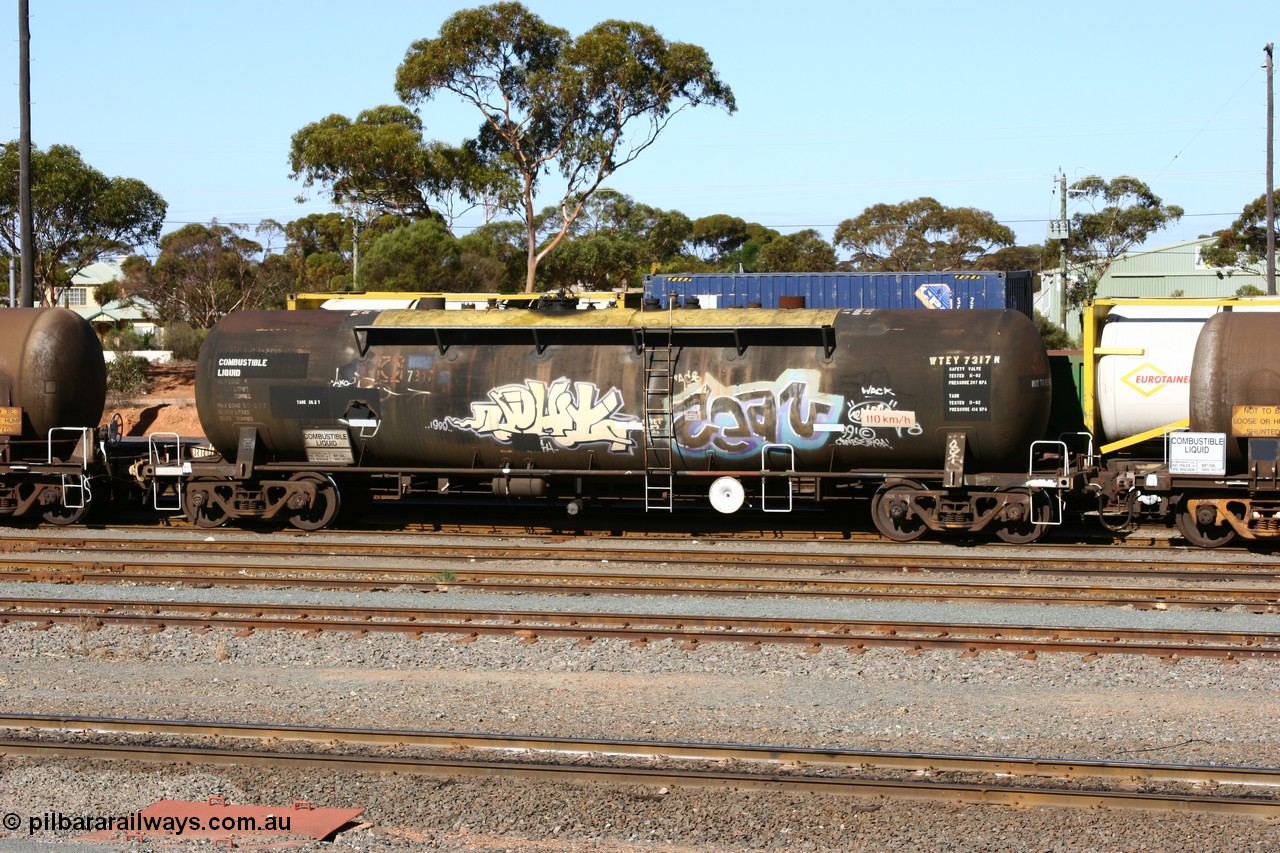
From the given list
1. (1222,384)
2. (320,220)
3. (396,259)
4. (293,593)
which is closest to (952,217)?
(396,259)

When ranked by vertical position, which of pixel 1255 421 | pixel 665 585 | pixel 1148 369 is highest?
pixel 1148 369

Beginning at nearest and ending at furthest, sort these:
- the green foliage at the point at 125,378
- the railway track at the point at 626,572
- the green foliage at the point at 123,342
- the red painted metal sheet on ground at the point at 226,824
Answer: the red painted metal sheet on ground at the point at 226,824 < the railway track at the point at 626,572 < the green foliage at the point at 125,378 < the green foliage at the point at 123,342

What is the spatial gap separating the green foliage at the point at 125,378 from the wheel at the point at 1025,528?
34.6m

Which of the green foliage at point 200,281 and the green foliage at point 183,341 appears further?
the green foliage at point 200,281

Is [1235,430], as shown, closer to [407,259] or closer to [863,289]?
[863,289]

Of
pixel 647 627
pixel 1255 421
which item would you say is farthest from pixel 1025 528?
pixel 647 627

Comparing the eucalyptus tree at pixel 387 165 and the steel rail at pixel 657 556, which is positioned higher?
the eucalyptus tree at pixel 387 165

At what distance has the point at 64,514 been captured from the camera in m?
20.2

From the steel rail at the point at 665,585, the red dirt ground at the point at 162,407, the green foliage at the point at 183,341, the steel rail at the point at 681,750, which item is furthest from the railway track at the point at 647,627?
the green foliage at the point at 183,341

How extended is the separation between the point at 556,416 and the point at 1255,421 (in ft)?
32.3

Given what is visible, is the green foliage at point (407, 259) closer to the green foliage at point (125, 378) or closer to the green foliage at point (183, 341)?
the green foliage at point (183, 341)

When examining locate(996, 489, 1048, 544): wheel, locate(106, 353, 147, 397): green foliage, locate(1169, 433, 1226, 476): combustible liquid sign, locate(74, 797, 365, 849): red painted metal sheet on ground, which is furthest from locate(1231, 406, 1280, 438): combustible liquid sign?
locate(106, 353, 147, 397): green foliage

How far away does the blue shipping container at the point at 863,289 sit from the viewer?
28406 millimetres

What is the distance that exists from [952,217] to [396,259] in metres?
36.3
